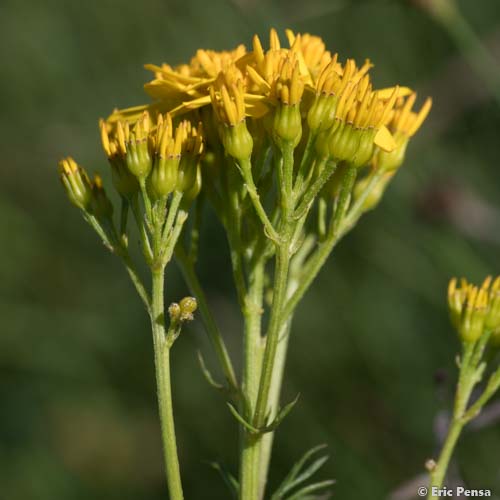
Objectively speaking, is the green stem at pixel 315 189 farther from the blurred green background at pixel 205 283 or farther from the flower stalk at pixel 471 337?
the blurred green background at pixel 205 283

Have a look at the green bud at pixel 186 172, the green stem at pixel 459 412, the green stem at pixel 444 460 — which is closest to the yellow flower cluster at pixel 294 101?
the green bud at pixel 186 172

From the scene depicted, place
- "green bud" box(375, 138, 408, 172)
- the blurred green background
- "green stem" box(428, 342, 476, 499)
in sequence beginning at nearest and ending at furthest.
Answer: "green stem" box(428, 342, 476, 499), "green bud" box(375, 138, 408, 172), the blurred green background

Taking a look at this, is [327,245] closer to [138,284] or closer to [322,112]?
[322,112]

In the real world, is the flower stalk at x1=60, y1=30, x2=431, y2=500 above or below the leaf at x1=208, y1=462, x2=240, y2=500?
above

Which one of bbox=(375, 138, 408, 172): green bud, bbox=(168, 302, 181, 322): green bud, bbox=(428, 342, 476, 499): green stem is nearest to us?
bbox=(168, 302, 181, 322): green bud

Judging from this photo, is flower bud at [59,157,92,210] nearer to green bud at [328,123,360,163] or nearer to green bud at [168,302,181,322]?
green bud at [168,302,181,322]

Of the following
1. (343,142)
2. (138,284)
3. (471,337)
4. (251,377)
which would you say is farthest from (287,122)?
(471,337)

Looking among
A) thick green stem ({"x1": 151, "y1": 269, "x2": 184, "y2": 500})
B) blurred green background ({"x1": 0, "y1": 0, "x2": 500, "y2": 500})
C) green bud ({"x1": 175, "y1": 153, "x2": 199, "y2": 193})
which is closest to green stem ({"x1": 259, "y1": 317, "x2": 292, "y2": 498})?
thick green stem ({"x1": 151, "y1": 269, "x2": 184, "y2": 500})

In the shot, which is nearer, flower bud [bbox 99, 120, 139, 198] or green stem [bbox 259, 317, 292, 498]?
flower bud [bbox 99, 120, 139, 198]
